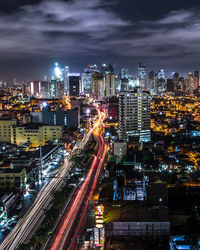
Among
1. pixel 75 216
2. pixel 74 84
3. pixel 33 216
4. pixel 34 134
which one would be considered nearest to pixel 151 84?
pixel 74 84

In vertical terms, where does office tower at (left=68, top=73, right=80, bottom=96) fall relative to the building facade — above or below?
above

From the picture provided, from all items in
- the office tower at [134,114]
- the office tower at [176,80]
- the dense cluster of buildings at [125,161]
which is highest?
the office tower at [176,80]

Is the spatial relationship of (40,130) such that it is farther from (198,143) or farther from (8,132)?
(198,143)

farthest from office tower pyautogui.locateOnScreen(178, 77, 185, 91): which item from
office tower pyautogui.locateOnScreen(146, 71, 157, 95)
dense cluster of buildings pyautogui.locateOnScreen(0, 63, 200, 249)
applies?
dense cluster of buildings pyautogui.locateOnScreen(0, 63, 200, 249)

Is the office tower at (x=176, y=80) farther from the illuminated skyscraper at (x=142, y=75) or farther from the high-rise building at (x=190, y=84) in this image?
the illuminated skyscraper at (x=142, y=75)

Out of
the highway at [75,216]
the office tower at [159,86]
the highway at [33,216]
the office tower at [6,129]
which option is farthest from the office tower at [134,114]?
the office tower at [159,86]

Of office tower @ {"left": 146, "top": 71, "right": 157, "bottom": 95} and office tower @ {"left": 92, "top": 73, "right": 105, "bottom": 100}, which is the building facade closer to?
office tower @ {"left": 92, "top": 73, "right": 105, "bottom": 100}

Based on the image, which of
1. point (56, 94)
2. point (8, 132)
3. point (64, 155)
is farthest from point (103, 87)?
point (64, 155)
